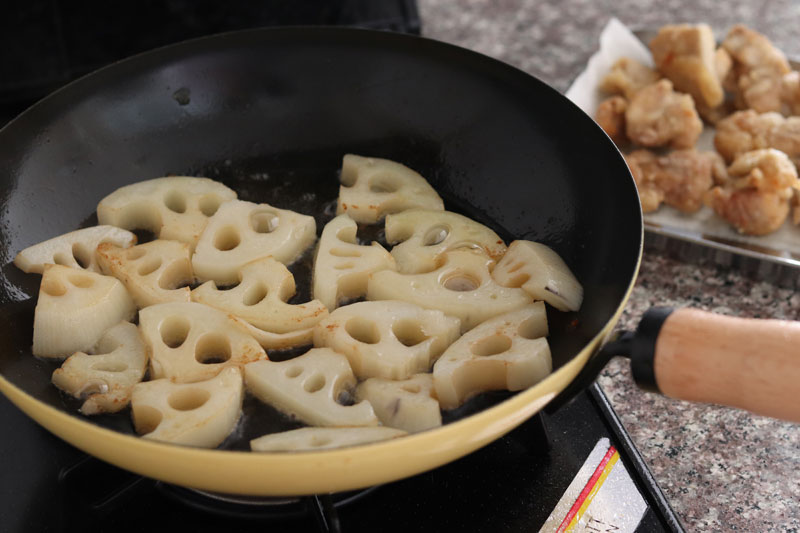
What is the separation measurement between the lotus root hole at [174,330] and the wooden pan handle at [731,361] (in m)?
0.56

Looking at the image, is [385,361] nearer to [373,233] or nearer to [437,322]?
[437,322]

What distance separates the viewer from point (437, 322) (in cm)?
99

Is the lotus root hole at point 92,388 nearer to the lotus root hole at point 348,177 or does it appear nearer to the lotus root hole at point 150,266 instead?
the lotus root hole at point 150,266

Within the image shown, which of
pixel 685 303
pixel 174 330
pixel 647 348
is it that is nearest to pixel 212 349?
pixel 174 330

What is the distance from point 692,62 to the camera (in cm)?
151

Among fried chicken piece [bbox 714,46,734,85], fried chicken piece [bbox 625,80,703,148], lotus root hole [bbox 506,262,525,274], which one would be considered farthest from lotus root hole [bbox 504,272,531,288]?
fried chicken piece [bbox 714,46,734,85]

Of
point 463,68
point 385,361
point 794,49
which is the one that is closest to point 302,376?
point 385,361

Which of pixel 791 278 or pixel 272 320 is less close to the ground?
pixel 272 320

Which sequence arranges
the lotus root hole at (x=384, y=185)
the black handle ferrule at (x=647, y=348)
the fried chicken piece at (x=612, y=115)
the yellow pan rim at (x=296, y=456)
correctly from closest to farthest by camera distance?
1. the yellow pan rim at (x=296, y=456)
2. the black handle ferrule at (x=647, y=348)
3. the lotus root hole at (x=384, y=185)
4. the fried chicken piece at (x=612, y=115)

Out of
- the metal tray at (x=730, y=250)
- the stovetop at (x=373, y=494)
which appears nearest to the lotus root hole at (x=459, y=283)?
the stovetop at (x=373, y=494)

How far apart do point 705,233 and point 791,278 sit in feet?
0.50

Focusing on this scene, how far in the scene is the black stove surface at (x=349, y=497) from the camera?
2.99 feet

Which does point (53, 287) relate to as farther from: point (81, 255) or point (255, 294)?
point (255, 294)

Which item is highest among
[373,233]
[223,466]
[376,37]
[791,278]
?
[376,37]
